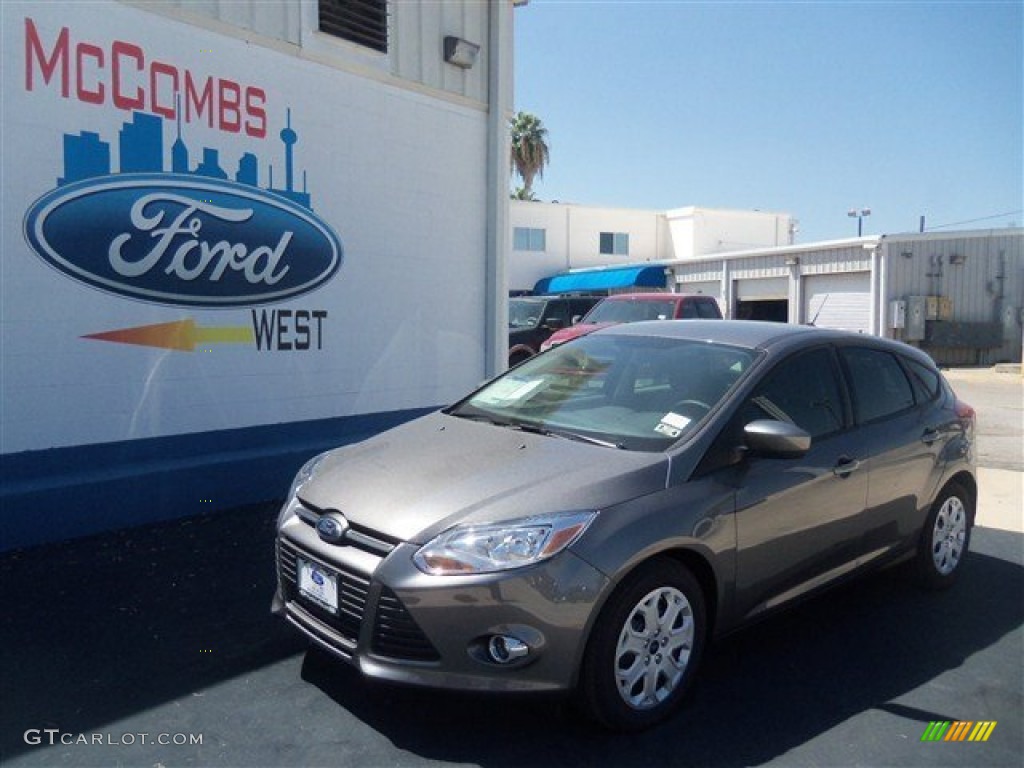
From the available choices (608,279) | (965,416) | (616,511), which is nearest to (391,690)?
(616,511)

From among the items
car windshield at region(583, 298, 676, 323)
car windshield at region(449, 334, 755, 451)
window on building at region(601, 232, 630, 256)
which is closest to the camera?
car windshield at region(449, 334, 755, 451)

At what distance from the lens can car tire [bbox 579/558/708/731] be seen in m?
3.14

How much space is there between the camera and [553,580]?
9.87 ft

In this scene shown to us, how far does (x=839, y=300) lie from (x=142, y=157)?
2029cm

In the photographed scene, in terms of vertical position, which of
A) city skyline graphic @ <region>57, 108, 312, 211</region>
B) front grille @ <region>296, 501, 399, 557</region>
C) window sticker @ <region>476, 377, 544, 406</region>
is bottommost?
front grille @ <region>296, 501, 399, 557</region>

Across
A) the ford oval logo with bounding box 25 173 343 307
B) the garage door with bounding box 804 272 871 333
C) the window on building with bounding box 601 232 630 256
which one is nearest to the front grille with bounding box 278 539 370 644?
the ford oval logo with bounding box 25 173 343 307

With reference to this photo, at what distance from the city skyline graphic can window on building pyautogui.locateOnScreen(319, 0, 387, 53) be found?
1.17 metres

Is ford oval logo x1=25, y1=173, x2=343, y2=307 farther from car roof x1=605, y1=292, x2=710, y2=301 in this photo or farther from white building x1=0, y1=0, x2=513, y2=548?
car roof x1=605, y1=292, x2=710, y2=301

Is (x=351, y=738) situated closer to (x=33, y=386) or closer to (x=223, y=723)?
(x=223, y=723)

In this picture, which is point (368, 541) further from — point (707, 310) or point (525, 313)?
point (525, 313)

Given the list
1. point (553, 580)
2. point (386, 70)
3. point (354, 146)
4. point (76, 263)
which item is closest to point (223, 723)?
point (553, 580)

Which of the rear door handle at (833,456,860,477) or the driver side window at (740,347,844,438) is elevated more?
the driver side window at (740,347,844,438)

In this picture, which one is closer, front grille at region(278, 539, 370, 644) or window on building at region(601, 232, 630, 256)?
front grille at region(278, 539, 370, 644)

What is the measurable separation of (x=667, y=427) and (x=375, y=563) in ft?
4.73
